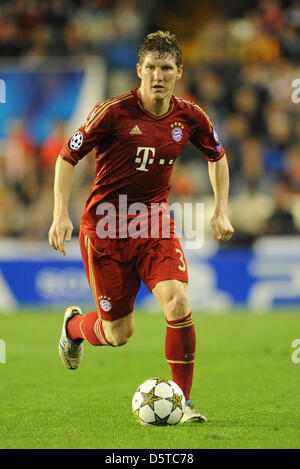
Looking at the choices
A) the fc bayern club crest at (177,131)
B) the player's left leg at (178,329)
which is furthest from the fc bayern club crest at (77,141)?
the player's left leg at (178,329)

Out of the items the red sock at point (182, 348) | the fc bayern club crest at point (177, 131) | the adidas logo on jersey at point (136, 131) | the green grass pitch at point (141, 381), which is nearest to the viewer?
the green grass pitch at point (141, 381)

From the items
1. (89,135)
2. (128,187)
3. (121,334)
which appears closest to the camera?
(89,135)

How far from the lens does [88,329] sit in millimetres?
6719

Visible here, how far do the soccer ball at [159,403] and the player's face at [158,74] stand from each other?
1926 mm

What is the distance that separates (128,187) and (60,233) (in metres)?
0.70

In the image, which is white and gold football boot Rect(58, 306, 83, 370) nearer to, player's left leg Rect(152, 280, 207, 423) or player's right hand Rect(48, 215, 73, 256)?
player's left leg Rect(152, 280, 207, 423)

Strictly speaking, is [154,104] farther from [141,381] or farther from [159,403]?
[141,381]

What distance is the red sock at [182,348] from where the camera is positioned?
224 inches

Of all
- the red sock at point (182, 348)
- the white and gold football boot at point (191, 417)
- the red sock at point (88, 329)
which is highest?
the red sock at point (88, 329)

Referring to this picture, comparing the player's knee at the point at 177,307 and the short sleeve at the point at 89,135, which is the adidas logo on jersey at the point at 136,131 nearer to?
the short sleeve at the point at 89,135

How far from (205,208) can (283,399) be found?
24.5ft

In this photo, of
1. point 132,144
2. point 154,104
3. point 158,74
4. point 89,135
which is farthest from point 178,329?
point 158,74
